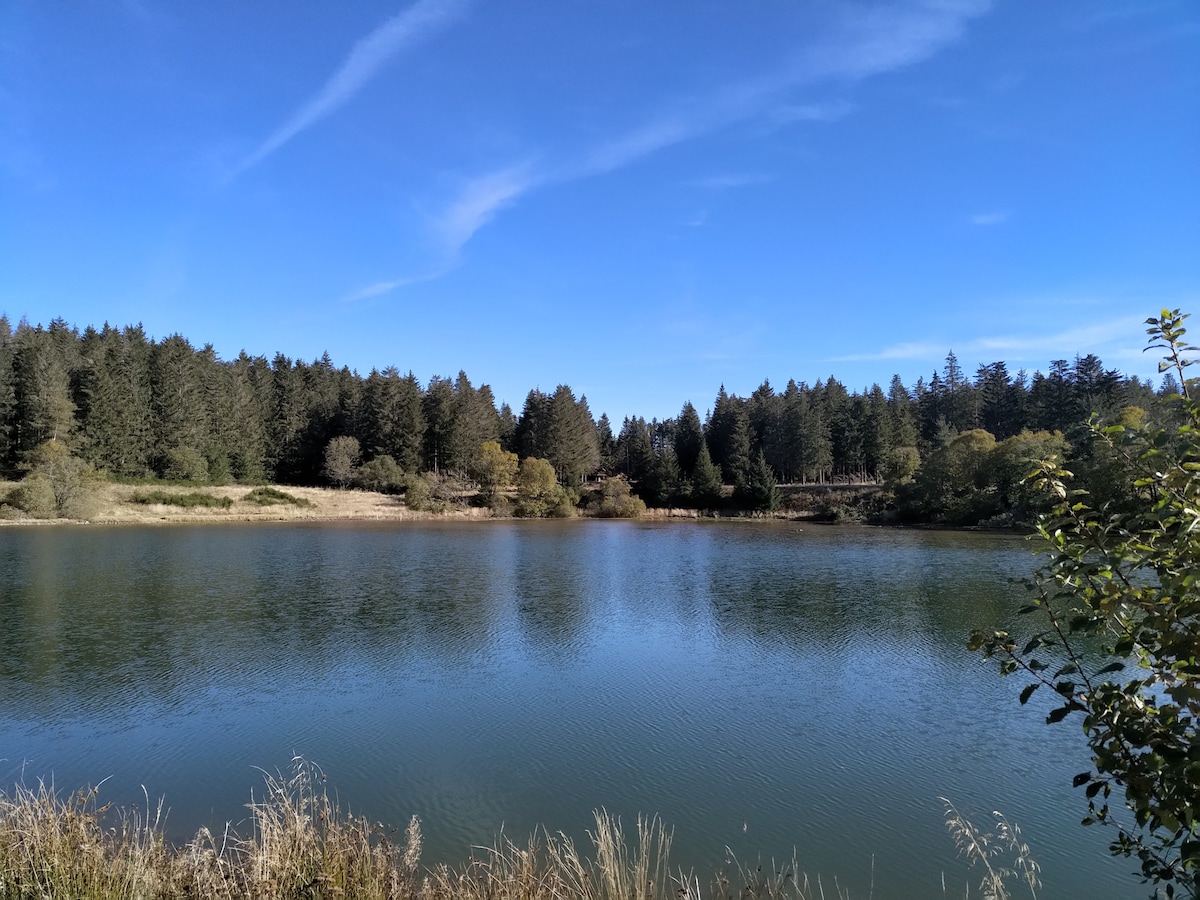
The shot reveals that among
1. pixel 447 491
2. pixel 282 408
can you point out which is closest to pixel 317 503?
pixel 447 491

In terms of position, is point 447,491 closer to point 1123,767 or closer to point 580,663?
point 580,663

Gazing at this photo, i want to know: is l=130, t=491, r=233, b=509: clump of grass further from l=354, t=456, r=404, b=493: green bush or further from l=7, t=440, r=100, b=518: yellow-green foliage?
l=354, t=456, r=404, b=493: green bush

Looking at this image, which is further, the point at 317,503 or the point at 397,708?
the point at 317,503

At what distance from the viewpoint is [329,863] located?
5.62 meters

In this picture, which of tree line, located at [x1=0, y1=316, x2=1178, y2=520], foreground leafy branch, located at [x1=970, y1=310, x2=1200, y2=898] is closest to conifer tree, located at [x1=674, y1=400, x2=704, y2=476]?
tree line, located at [x1=0, y1=316, x2=1178, y2=520]

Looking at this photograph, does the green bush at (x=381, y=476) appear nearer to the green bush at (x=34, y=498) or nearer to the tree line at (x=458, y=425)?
the tree line at (x=458, y=425)

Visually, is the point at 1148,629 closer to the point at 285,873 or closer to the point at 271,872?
the point at 285,873

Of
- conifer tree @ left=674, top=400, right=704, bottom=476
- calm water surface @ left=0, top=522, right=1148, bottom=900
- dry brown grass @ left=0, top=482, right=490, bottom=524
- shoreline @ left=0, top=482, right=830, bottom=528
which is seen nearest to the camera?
calm water surface @ left=0, top=522, right=1148, bottom=900

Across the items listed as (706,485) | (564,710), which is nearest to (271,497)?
(706,485)

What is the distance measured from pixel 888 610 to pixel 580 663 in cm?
1197

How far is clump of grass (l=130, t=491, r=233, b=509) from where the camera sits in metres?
57.0

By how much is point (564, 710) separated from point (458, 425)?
68.1 meters

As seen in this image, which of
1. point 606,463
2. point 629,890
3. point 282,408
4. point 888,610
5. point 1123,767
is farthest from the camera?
point 606,463

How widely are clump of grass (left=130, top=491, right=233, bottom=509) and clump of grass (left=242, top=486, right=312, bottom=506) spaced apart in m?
2.29
